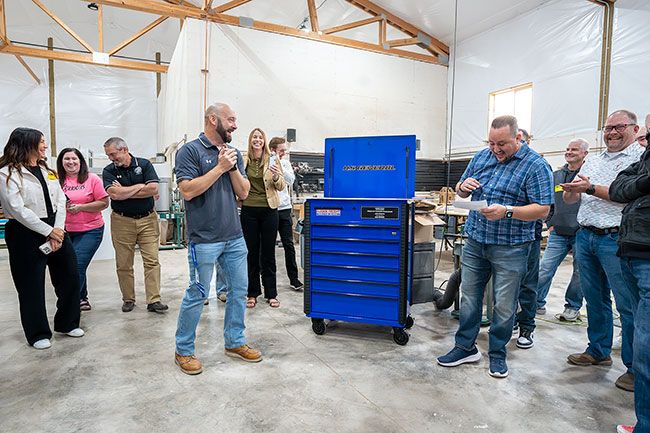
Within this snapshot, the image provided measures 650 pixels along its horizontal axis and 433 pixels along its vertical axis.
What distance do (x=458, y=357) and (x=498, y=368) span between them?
213 millimetres

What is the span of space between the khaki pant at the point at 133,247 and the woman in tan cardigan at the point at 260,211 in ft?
2.34

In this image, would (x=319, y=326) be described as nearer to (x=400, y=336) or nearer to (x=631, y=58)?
(x=400, y=336)

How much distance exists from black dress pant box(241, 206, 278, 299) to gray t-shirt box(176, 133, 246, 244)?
1.15 meters

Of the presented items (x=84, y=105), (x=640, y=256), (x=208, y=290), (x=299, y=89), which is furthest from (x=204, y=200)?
(x=84, y=105)

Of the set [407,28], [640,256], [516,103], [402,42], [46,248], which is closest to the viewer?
[640,256]

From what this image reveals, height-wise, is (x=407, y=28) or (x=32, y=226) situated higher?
(x=407, y=28)

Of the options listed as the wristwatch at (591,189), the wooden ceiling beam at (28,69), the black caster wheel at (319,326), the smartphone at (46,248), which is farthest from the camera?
the wooden ceiling beam at (28,69)

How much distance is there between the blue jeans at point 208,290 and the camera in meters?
2.07

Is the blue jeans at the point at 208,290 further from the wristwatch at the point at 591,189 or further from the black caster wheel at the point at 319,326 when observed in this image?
the wristwatch at the point at 591,189

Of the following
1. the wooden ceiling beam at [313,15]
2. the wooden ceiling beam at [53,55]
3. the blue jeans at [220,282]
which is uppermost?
the wooden ceiling beam at [313,15]

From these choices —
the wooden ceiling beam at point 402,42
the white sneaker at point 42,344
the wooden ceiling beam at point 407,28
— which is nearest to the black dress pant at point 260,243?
the white sneaker at point 42,344

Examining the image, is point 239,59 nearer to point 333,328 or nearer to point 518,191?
point 333,328

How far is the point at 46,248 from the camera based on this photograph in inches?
93.4

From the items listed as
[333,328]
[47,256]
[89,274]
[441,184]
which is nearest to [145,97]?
[89,274]
